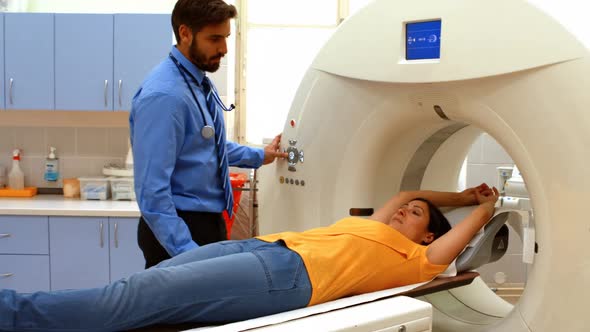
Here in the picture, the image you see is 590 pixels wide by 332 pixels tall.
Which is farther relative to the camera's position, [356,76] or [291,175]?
[291,175]

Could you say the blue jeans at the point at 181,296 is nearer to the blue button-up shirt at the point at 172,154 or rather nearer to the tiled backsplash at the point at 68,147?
the blue button-up shirt at the point at 172,154

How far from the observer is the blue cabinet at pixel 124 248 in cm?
336

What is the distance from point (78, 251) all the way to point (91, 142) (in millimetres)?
Answer: 752

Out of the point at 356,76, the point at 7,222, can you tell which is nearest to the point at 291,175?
the point at 356,76

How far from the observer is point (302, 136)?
2197 mm

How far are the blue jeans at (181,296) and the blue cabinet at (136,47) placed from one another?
75.5 inches

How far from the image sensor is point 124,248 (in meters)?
3.39

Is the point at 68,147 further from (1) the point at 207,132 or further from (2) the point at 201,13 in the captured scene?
(2) the point at 201,13

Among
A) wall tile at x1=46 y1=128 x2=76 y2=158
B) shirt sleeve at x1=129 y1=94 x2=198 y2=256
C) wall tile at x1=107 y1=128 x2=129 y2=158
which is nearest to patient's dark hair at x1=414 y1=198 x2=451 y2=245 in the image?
shirt sleeve at x1=129 y1=94 x2=198 y2=256

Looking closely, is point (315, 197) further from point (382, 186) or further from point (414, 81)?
point (414, 81)

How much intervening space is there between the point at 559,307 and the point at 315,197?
81 cm

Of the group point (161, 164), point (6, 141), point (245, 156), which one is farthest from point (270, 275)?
point (6, 141)

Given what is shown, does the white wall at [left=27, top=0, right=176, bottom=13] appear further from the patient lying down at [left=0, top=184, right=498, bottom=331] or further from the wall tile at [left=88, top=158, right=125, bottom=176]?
the patient lying down at [left=0, top=184, right=498, bottom=331]

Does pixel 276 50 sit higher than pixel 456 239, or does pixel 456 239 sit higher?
pixel 276 50
